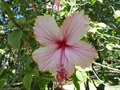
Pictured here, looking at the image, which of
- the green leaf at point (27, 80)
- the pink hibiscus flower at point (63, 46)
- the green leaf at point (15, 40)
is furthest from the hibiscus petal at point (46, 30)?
the green leaf at point (27, 80)

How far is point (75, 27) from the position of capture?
0.65 metres

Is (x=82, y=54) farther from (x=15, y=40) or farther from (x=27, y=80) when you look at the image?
(x=27, y=80)

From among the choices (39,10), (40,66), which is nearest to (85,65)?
(40,66)

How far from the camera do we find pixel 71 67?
0.67 meters

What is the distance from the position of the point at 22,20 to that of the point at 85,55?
0.28 metres

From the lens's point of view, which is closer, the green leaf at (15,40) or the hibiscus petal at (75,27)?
the hibiscus petal at (75,27)

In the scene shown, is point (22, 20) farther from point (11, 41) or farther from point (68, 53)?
point (68, 53)

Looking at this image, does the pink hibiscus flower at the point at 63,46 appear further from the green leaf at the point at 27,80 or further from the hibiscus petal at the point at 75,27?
the green leaf at the point at 27,80

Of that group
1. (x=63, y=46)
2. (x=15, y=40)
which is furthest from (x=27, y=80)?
(x=63, y=46)

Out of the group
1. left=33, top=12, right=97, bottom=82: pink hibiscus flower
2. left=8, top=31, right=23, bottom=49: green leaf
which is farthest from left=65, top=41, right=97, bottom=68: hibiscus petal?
left=8, top=31, right=23, bottom=49: green leaf

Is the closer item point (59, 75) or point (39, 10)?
point (59, 75)

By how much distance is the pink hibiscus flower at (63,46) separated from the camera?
644 millimetres

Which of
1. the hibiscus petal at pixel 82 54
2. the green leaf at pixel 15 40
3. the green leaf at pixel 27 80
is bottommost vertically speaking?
the green leaf at pixel 27 80

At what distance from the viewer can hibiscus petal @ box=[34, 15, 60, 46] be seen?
2.16ft
